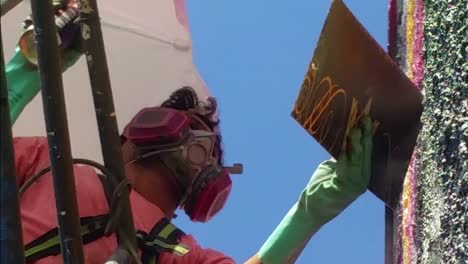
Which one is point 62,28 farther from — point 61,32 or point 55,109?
point 55,109

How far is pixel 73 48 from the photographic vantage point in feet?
6.46

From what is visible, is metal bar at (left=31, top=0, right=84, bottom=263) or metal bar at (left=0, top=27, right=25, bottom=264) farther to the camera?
metal bar at (left=31, top=0, right=84, bottom=263)

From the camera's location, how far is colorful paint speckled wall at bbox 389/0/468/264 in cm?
182

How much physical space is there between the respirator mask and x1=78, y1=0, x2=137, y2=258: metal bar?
77 cm

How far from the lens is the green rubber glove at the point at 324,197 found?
2.14 metres

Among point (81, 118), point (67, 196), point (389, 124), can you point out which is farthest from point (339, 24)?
A: point (81, 118)

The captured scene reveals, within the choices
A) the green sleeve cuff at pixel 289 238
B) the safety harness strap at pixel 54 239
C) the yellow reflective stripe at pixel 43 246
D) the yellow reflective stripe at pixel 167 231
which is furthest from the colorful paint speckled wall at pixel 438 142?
the yellow reflective stripe at pixel 43 246

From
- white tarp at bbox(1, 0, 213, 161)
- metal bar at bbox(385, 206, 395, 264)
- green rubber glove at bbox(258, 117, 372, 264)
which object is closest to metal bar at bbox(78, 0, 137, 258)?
green rubber glove at bbox(258, 117, 372, 264)

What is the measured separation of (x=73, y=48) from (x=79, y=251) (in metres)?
0.67

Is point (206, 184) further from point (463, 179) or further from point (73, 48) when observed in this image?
point (463, 179)

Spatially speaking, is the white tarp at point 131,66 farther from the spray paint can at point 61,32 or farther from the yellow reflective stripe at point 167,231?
the spray paint can at point 61,32

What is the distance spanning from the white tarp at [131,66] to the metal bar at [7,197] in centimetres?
193

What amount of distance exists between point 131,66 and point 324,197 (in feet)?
4.36

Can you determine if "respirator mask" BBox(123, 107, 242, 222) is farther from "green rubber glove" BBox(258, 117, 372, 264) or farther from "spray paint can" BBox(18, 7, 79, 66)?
"spray paint can" BBox(18, 7, 79, 66)
